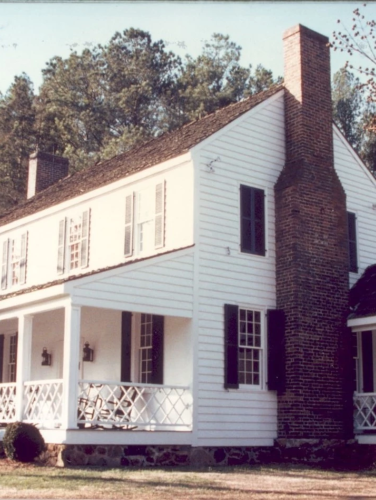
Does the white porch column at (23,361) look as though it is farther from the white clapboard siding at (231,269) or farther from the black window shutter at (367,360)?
the black window shutter at (367,360)

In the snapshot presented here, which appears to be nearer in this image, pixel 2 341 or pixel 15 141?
pixel 2 341

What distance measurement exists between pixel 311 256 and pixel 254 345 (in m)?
2.45

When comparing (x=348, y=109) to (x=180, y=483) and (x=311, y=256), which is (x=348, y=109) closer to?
(x=311, y=256)

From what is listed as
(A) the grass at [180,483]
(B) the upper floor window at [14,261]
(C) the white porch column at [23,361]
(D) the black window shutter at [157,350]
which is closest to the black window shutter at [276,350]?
(D) the black window shutter at [157,350]

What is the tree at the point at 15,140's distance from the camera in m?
45.3

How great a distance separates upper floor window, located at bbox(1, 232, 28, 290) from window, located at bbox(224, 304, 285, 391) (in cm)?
817

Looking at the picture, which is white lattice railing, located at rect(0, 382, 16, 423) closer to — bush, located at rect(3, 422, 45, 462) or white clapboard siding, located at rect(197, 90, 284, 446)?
bush, located at rect(3, 422, 45, 462)

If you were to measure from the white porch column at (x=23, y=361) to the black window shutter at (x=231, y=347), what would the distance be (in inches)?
163

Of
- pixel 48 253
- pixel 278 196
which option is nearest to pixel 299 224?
pixel 278 196

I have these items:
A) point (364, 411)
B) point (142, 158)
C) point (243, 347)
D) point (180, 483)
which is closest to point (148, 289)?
point (243, 347)

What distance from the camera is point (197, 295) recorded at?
55.5 feet

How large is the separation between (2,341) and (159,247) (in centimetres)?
693

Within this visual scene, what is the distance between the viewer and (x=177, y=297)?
16.6m

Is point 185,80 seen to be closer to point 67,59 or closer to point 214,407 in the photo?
point 67,59
